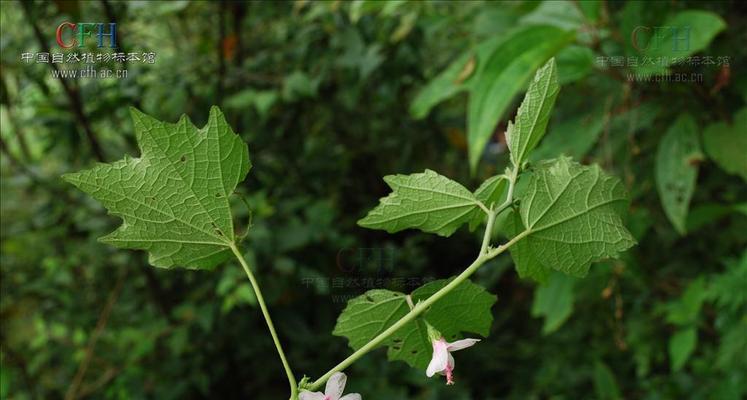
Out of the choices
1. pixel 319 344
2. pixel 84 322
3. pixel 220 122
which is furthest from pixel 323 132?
pixel 220 122

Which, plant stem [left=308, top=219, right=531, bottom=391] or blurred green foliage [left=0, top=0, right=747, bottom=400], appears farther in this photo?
blurred green foliage [left=0, top=0, right=747, bottom=400]

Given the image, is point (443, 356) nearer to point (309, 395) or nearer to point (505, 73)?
point (309, 395)

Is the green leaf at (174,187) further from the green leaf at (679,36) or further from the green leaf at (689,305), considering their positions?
the green leaf at (689,305)

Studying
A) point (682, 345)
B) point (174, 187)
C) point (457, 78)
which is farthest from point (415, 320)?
point (682, 345)

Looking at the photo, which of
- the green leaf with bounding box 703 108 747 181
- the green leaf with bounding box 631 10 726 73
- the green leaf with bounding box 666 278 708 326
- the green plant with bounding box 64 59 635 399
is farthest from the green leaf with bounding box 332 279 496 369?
the green leaf with bounding box 666 278 708 326

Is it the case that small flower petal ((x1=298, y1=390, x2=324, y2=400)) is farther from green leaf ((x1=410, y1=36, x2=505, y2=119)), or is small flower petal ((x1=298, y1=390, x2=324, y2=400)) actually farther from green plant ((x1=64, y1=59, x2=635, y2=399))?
green leaf ((x1=410, y1=36, x2=505, y2=119))

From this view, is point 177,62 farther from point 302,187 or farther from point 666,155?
point 666,155

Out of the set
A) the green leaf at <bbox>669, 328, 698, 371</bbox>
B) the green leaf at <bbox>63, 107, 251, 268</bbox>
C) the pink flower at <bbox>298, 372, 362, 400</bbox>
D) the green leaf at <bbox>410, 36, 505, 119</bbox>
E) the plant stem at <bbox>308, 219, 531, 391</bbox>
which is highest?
the green leaf at <bbox>63, 107, 251, 268</bbox>
